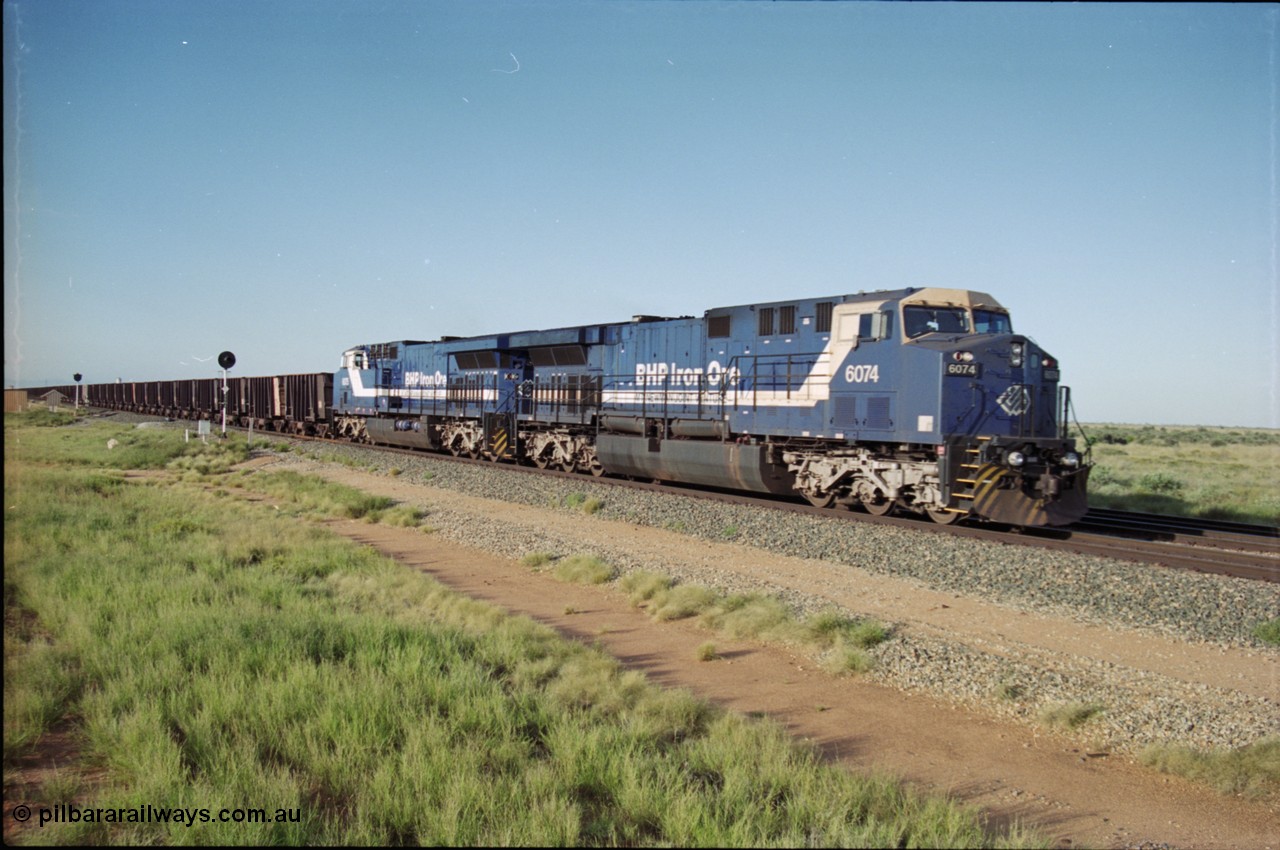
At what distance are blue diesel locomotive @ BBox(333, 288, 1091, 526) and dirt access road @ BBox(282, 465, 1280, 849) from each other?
10.9 feet

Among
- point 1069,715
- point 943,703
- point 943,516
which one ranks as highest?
point 943,516

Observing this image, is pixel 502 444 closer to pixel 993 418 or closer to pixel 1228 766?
pixel 993 418

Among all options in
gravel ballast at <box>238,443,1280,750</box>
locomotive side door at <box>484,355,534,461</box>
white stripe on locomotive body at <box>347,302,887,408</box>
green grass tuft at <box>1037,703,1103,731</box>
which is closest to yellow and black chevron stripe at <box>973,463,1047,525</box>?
gravel ballast at <box>238,443,1280,750</box>

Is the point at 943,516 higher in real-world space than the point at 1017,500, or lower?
lower

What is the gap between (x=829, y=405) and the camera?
16.1 m

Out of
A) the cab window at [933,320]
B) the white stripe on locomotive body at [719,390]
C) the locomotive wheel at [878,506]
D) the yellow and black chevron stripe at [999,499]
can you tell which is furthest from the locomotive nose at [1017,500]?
the white stripe on locomotive body at [719,390]

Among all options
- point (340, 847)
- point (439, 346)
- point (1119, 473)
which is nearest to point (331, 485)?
point (439, 346)

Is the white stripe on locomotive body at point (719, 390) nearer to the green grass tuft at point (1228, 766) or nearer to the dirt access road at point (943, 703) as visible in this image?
the dirt access road at point (943, 703)

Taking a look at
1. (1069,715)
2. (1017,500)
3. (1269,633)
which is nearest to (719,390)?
(1017,500)

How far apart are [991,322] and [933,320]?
46.4 inches

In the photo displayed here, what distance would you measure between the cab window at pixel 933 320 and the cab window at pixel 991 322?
20cm

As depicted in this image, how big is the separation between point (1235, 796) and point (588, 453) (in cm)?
1845

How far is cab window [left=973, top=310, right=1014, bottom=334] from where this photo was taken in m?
15.0

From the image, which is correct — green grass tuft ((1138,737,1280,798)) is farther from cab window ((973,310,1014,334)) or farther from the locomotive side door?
the locomotive side door
